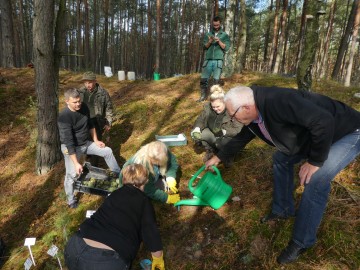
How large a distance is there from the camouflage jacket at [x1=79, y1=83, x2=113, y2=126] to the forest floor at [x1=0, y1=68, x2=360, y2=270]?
3.05 ft

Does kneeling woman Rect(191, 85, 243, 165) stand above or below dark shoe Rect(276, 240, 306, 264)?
above

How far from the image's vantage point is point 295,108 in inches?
79.7

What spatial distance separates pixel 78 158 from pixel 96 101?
1410mm

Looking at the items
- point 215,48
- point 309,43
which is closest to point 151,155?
point 309,43

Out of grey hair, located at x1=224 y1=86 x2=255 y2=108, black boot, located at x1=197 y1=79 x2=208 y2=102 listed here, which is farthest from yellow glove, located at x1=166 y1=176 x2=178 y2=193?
black boot, located at x1=197 y1=79 x2=208 y2=102

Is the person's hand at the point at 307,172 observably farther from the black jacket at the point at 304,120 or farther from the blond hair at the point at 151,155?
the blond hair at the point at 151,155

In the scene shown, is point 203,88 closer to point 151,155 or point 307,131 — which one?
point 151,155

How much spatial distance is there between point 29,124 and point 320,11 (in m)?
8.51

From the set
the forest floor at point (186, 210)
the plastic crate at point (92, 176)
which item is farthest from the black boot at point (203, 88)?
the plastic crate at point (92, 176)

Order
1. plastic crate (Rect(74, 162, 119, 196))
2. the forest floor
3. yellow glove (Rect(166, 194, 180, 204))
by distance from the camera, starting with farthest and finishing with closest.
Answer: plastic crate (Rect(74, 162, 119, 196)), yellow glove (Rect(166, 194, 180, 204)), the forest floor

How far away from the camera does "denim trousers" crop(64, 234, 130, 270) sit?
2265 mm

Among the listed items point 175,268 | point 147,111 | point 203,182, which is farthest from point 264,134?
point 147,111

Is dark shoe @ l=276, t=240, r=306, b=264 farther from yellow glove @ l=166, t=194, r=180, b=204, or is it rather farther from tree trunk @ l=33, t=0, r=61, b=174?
tree trunk @ l=33, t=0, r=61, b=174

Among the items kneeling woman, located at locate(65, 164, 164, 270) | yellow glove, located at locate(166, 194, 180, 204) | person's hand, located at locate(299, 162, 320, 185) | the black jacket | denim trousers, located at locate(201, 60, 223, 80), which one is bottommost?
yellow glove, located at locate(166, 194, 180, 204)
